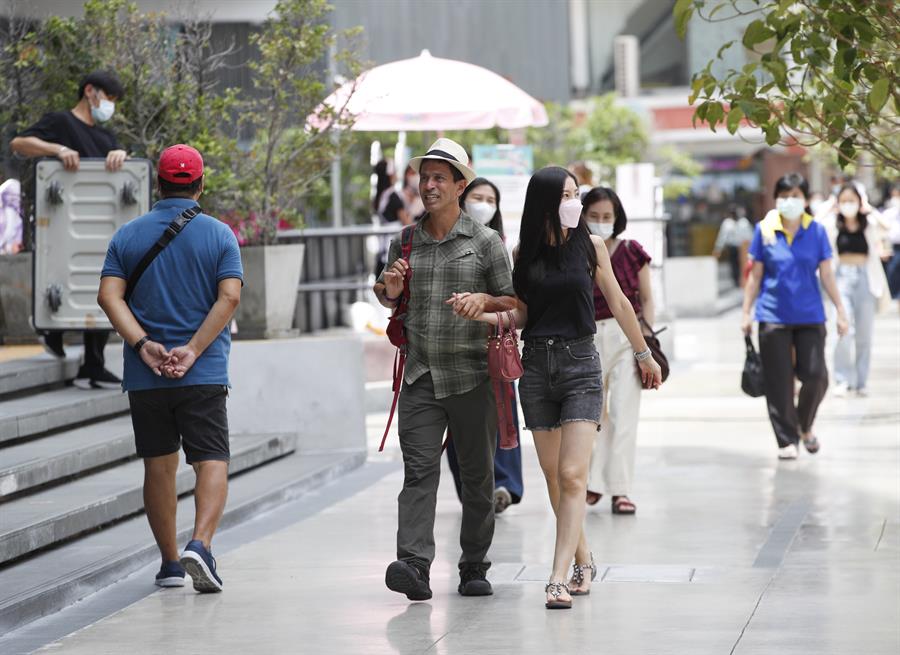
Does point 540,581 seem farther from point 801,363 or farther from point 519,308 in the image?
point 801,363

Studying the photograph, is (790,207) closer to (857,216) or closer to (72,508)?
(857,216)

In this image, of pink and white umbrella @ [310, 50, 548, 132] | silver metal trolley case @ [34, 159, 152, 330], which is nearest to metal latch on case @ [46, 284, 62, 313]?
silver metal trolley case @ [34, 159, 152, 330]

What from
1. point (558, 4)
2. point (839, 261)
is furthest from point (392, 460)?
point (558, 4)

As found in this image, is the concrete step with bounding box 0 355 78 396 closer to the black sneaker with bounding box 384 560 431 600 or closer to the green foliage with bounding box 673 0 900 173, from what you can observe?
the black sneaker with bounding box 384 560 431 600

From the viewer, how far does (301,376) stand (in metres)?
11.1

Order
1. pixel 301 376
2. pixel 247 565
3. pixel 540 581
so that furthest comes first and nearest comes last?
pixel 301 376 → pixel 247 565 → pixel 540 581

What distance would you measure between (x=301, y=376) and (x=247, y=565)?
3.44 metres

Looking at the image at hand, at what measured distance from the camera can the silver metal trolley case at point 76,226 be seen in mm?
9906

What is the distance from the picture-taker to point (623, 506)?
A: 908 centimetres

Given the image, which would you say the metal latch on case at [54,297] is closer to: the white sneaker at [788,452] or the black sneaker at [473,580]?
the black sneaker at [473,580]

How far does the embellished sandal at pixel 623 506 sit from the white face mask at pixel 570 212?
282cm

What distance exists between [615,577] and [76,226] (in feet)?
14.9

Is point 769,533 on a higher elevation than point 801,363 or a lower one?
lower

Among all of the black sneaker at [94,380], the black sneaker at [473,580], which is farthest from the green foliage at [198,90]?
the black sneaker at [473,580]
